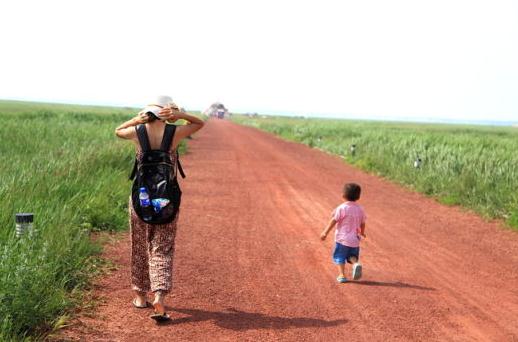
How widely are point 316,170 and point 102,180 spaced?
9418 millimetres

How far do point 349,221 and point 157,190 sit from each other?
2644 mm

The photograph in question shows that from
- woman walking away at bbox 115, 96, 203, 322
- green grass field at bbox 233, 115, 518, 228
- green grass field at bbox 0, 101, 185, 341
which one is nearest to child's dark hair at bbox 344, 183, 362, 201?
woman walking away at bbox 115, 96, 203, 322

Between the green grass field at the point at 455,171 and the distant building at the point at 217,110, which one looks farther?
the distant building at the point at 217,110

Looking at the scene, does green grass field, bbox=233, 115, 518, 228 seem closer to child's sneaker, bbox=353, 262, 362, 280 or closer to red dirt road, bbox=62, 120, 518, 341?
red dirt road, bbox=62, 120, 518, 341

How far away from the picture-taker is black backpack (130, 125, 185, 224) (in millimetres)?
4895

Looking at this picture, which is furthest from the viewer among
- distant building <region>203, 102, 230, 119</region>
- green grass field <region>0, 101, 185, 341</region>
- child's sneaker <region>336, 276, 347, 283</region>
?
distant building <region>203, 102, 230, 119</region>

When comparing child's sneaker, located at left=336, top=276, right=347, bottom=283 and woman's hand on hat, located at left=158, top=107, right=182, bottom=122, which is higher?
woman's hand on hat, located at left=158, top=107, right=182, bottom=122

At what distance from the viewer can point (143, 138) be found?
4980 millimetres

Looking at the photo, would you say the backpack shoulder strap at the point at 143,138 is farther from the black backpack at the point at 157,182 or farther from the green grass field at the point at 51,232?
the green grass field at the point at 51,232

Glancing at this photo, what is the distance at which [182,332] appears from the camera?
15.7ft

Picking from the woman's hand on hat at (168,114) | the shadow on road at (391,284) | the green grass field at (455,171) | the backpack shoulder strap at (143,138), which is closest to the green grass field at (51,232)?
the backpack shoulder strap at (143,138)

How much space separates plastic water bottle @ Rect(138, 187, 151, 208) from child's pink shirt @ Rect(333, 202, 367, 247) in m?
2.59

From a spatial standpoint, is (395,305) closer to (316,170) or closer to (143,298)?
(143,298)

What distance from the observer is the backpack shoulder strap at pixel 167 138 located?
16.4 ft
